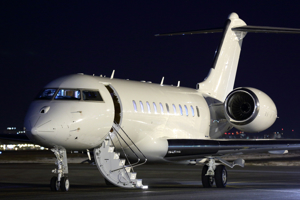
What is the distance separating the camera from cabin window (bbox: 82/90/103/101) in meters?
14.9

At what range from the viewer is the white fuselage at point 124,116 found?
13719mm

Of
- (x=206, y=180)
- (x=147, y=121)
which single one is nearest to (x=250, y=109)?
(x=206, y=180)

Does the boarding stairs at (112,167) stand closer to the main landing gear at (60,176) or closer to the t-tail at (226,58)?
the main landing gear at (60,176)

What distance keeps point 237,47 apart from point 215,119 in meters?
4.50

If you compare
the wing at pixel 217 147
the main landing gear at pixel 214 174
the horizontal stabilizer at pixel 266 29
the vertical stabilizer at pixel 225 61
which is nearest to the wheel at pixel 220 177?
the main landing gear at pixel 214 174

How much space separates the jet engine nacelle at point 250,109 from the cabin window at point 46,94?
818 cm

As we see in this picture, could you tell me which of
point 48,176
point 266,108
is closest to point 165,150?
point 266,108

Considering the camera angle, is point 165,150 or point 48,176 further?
point 48,176

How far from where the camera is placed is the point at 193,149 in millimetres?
17578

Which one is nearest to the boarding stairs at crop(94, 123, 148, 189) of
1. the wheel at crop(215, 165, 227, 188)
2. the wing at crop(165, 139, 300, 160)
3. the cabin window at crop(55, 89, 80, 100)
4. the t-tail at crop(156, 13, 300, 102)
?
the cabin window at crop(55, 89, 80, 100)

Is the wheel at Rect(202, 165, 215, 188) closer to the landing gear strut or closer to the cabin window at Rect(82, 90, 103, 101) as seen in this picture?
the landing gear strut

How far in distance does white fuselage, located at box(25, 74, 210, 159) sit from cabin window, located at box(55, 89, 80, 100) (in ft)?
0.63

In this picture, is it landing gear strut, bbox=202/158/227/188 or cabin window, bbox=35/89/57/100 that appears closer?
cabin window, bbox=35/89/57/100

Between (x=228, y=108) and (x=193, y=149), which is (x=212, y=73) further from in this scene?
(x=193, y=149)
